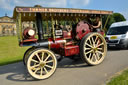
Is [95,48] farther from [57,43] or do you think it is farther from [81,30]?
[57,43]

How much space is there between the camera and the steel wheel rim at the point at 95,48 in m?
4.70

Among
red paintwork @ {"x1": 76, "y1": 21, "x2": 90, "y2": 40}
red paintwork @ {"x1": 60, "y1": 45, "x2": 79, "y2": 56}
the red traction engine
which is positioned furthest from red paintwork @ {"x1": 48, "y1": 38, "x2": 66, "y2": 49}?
red paintwork @ {"x1": 76, "y1": 21, "x2": 90, "y2": 40}

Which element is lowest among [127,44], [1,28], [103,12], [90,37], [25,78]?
[25,78]

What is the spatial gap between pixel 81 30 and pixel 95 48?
93cm

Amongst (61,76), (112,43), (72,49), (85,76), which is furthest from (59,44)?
(112,43)

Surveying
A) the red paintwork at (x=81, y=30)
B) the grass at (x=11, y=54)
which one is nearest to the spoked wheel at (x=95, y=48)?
the red paintwork at (x=81, y=30)

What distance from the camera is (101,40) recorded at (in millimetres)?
5062

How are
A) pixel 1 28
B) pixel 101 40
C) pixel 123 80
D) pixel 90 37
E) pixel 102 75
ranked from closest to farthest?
1. pixel 123 80
2. pixel 102 75
3. pixel 90 37
4. pixel 101 40
5. pixel 1 28

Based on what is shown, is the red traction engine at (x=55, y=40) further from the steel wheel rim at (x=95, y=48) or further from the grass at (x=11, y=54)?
the grass at (x=11, y=54)

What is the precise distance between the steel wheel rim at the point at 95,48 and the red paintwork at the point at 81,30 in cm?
34

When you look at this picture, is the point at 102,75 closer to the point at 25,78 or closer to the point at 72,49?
the point at 72,49

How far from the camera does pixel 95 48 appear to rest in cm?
481

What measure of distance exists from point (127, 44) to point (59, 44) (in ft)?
18.1

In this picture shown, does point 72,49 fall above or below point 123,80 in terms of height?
above
